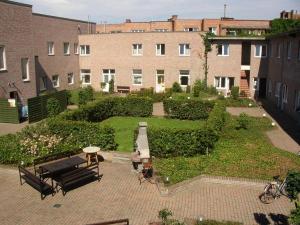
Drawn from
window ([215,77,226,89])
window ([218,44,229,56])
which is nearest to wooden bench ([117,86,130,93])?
window ([215,77,226,89])

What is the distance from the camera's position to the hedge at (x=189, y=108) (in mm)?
28031

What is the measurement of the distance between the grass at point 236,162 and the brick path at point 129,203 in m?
0.93

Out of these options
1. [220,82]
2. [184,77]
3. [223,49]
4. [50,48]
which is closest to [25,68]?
[50,48]

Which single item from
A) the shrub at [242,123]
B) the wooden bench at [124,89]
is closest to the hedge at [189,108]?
the shrub at [242,123]

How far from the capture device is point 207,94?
38031 mm

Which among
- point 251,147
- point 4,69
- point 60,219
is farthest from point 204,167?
point 4,69

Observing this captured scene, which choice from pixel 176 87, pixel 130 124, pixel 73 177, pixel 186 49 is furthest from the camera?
pixel 186 49

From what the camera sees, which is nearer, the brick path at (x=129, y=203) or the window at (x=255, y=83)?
the brick path at (x=129, y=203)

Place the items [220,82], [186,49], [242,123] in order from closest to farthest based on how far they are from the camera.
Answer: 1. [242,123]
2. [186,49]
3. [220,82]

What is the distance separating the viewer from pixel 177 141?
1791cm

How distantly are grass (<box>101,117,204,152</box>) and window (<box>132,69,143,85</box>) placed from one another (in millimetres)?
14297

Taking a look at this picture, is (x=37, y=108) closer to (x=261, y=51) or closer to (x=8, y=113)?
(x=8, y=113)

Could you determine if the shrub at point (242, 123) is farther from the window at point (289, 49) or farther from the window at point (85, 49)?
the window at point (85, 49)

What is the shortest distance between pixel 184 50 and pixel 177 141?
2393 cm
